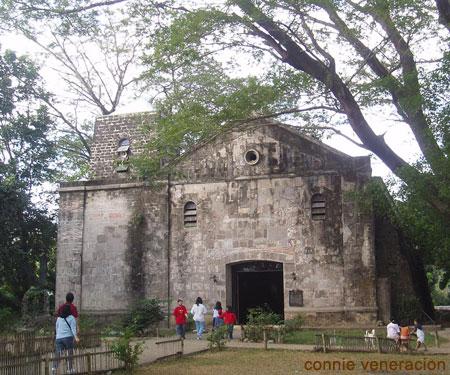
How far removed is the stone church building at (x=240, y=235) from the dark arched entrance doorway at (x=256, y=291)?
34mm

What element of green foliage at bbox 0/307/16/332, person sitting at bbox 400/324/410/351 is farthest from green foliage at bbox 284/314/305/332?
green foliage at bbox 0/307/16/332

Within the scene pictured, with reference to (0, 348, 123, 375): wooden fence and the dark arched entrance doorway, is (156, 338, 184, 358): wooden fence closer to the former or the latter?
(0, 348, 123, 375): wooden fence

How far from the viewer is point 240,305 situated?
62.8 ft

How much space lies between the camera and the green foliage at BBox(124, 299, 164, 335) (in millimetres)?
17125

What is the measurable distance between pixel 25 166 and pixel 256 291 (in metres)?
11.8

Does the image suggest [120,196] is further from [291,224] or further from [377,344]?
[377,344]

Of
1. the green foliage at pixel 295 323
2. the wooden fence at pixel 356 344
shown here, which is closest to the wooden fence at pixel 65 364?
the wooden fence at pixel 356 344

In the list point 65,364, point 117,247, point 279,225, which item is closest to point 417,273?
point 279,225

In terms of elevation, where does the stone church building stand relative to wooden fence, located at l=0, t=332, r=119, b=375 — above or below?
above

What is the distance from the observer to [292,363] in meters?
11.0

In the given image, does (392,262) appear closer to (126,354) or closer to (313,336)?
(313,336)

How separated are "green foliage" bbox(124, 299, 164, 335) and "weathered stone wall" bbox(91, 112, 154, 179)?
4734mm

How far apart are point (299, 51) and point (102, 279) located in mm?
10817

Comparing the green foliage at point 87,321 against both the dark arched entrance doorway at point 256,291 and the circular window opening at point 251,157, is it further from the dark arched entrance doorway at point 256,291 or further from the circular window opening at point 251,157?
the circular window opening at point 251,157
